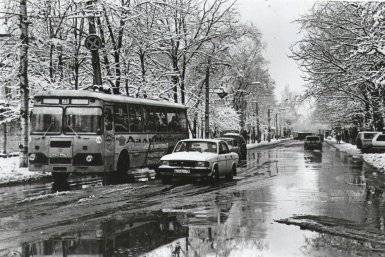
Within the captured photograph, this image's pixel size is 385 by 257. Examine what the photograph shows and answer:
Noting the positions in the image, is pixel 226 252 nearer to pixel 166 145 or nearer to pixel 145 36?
pixel 166 145

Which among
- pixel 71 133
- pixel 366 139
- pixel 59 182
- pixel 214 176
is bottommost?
Result: pixel 59 182

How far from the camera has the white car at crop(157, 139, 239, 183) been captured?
18.7 metres

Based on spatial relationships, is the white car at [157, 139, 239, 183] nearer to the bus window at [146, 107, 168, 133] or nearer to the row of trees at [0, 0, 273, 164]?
the bus window at [146, 107, 168, 133]

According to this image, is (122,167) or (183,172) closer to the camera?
(183,172)

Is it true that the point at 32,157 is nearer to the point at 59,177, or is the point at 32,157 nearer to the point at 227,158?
the point at 59,177

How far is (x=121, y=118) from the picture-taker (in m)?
20.3

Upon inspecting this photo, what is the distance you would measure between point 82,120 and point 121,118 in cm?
206

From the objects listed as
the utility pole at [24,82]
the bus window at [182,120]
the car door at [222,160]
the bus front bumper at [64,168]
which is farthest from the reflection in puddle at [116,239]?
the bus window at [182,120]

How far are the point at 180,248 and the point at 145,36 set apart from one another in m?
27.5

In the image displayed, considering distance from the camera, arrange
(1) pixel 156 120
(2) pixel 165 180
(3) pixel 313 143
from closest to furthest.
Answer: (2) pixel 165 180, (1) pixel 156 120, (3) pixel 313 143

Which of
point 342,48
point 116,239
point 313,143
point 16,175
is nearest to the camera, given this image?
point 116,239

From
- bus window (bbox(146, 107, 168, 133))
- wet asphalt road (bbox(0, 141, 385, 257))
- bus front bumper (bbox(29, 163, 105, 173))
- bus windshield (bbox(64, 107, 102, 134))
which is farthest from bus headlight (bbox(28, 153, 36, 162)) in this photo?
bus window (bbox(146, 107, 168, 133))

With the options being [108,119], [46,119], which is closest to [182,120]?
[108,119]

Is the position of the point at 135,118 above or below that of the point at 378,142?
above
